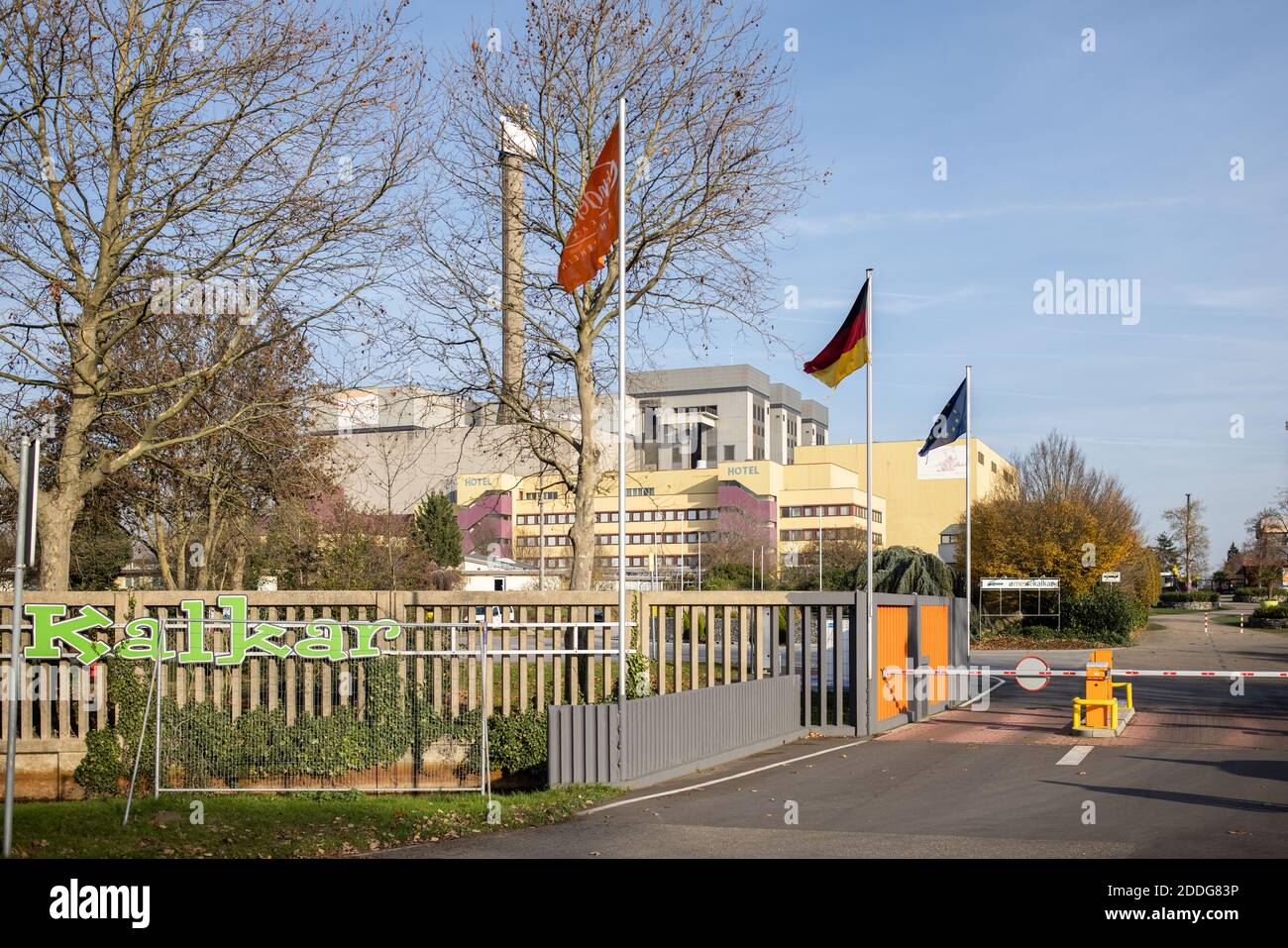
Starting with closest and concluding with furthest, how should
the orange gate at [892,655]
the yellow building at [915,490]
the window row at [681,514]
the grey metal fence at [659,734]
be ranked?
the grey metal fence at [659,734]
the orange gate at [892,655]
the window row at [681,514]
the yellow building at [915,490]

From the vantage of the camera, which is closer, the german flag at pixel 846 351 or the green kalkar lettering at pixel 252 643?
the green kalkar lettering at pixel 252 643

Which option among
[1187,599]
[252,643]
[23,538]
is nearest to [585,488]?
[252,643]

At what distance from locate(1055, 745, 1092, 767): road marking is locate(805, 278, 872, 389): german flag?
7.38 meters

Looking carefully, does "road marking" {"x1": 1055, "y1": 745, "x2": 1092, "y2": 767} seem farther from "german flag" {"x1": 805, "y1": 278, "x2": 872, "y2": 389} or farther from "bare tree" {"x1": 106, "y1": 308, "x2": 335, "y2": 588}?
"bare tree" {"x1": 106, "y1": 308, "x2": 335, "y2": 588}

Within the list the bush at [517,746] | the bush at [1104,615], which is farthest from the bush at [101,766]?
the bush at [1104,615]

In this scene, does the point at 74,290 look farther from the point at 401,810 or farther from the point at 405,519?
the point at 405,519

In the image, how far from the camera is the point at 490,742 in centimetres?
1648

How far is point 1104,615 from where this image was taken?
50.5 meters

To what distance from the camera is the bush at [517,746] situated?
16.4m

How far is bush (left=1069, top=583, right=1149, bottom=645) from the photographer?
50094 millimetres

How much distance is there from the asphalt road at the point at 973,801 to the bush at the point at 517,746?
7.91 feet

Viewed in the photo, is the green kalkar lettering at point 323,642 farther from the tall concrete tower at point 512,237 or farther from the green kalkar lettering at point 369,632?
the tall concrete tower at point 512,237
